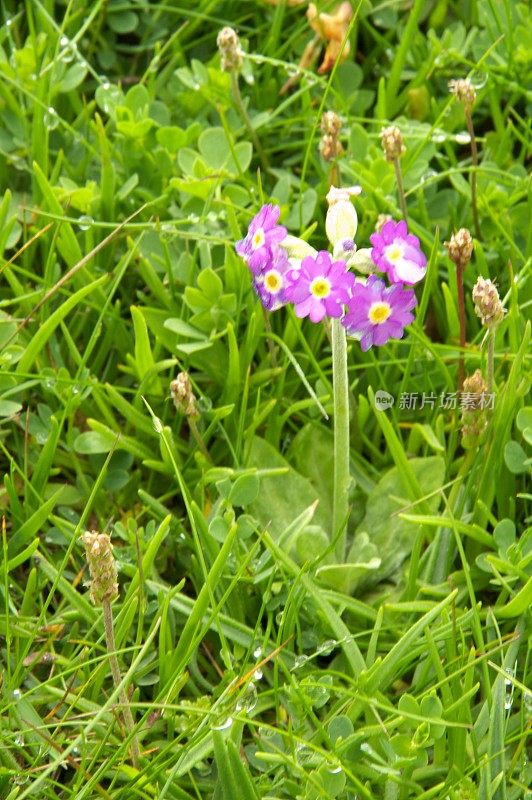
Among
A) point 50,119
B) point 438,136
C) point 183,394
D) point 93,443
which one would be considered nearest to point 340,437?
point 183,394

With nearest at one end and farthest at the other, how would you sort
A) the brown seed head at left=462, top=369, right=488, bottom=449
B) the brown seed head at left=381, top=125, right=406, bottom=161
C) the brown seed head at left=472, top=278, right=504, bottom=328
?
the brown seed head at left=472, top=278, right=504, bottom=328 → the brown seed head at left=462, top=369, right=488, bottom=449 → the brown seed head at left=381, top=125, right=406, bottom=161

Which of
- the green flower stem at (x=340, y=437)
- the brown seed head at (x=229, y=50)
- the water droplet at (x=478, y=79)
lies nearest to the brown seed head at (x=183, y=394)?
the green flower stem at (x=340, y=437)

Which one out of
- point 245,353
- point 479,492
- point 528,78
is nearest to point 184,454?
point 245,353

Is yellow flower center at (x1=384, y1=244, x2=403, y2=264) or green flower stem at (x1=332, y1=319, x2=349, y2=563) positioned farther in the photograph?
green flower stem at (x1=332, y1=319, x2=349, y2=563)

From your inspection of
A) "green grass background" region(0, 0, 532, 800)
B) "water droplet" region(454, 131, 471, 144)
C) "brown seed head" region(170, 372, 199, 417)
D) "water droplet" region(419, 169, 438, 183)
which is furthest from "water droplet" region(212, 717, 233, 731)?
"water droplet" region(454, 131, 471, 144)

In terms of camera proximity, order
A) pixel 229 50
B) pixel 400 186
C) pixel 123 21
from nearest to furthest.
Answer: pixel 400 186
pixel 229 50
pixel 123 21

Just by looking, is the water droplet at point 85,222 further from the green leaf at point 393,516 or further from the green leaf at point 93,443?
the green leaf at point 393,516

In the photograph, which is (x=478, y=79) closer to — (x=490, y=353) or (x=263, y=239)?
(x=490, y=353)

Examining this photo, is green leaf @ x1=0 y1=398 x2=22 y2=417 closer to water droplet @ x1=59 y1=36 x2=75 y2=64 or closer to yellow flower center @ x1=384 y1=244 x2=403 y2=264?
yellow flower center @ x1=384 y1=244 x2=403 y2=264
